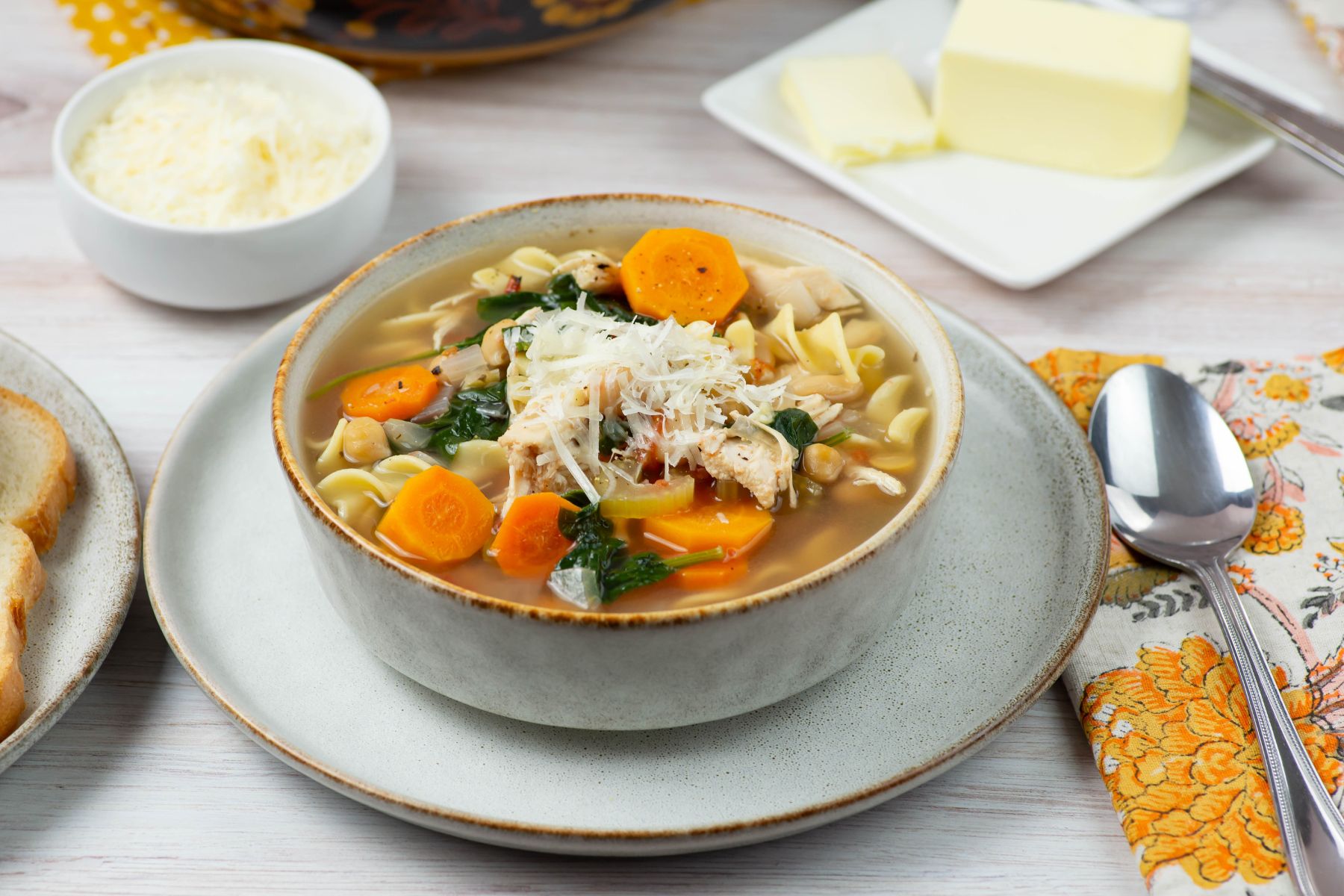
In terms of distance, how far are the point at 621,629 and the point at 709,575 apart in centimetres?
32

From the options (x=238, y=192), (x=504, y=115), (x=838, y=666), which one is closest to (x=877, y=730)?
(x=838, y=666)

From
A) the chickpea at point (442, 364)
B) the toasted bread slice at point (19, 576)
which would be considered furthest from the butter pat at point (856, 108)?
the toasted bread slice at point (19, 576)

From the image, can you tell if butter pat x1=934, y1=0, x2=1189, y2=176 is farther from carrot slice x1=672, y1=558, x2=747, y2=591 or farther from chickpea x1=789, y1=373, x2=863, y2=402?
carrot slice x1=672, y1=558, x2=747, y2=591

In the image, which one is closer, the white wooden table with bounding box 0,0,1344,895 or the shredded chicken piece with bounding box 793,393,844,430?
the white wooden table with bounding box 0,0,1344,895

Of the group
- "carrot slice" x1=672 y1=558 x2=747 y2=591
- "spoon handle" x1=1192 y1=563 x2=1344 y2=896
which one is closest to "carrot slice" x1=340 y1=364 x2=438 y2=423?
"carrot slice" x1=672 y1=558 x2=747 y2=591

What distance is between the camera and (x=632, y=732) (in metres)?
2.36

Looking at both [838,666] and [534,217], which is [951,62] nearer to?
[534,217]

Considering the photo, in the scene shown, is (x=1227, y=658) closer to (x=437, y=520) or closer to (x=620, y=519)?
(x=620, y=519)

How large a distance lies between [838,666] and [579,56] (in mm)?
3411

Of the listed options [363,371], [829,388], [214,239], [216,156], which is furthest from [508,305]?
[216,156]

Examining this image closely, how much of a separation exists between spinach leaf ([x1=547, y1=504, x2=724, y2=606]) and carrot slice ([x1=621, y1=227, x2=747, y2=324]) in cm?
67

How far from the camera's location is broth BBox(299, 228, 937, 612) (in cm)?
229

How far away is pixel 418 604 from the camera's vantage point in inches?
84.0

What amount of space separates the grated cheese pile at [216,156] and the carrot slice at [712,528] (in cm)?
184
